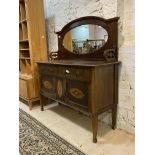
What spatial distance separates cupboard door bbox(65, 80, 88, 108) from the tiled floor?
40 cm

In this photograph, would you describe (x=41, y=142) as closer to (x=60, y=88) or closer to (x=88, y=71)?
(x=60, y=88)

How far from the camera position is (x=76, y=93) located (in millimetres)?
2074

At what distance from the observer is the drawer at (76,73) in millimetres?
1853

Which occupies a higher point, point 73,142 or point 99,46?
point 99,46

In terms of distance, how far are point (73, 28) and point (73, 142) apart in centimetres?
162

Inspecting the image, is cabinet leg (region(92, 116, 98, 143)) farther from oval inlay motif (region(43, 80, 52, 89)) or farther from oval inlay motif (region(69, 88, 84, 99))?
oval inlay motif (region(43, 80, 52, 89))

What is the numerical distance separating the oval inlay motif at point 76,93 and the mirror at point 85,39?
24.3 inches

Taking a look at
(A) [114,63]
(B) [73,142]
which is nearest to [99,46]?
(A) [114,63]

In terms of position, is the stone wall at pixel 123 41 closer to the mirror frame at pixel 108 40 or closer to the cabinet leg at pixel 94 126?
the mirror frame at pixel 108 40

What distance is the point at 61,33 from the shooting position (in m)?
2.85

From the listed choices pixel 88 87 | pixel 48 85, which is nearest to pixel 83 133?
pixel 88 87

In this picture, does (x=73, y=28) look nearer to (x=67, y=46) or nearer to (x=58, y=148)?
(x=67, y=46)
